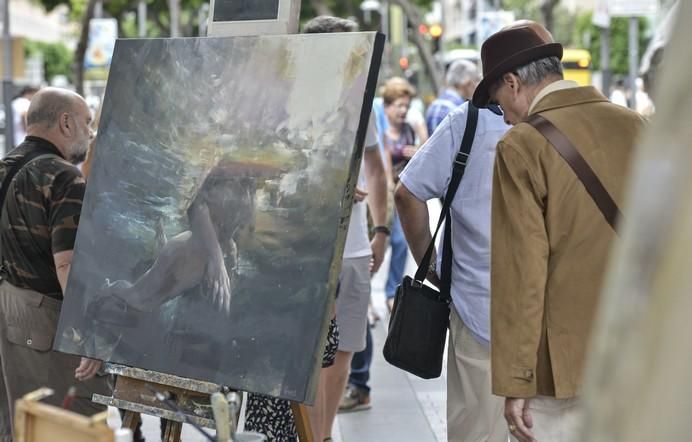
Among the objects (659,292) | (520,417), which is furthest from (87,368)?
(659,292)

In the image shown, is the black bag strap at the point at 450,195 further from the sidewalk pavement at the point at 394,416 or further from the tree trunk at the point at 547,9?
the tree trunk at the point at 547,9

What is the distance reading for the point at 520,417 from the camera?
3262 mm

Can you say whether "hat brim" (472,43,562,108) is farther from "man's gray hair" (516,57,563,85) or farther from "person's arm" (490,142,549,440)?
"person's arm" (490,142,549,440)

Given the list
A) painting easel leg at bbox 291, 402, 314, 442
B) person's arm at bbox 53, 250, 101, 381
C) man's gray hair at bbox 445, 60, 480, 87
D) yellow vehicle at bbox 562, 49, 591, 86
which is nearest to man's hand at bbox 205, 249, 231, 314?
painting easel leg at bbox 291, 402, 314, 442

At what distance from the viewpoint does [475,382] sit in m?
4.16

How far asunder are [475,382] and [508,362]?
3.21 ft

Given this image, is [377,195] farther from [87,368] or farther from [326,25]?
[87,368]

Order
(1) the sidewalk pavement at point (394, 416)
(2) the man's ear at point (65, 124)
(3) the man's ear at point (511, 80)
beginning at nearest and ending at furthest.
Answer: (3) the man's ear at point (511, 80) → (2) the man's ear at point (65, 124) → (1) the sidewalk pavement at point (394, 416)

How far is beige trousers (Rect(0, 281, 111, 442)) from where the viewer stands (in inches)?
172

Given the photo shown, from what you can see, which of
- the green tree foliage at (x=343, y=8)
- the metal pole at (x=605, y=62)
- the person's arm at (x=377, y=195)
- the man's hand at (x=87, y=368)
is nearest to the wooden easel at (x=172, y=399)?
the man's hand at (x=87, y=368)

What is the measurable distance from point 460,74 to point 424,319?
18.3 ft

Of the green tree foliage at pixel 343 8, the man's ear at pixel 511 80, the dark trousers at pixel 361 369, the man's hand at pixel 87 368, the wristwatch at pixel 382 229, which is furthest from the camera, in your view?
the green tree foliage at pixel 343 8

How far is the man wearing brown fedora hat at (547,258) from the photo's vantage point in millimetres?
3188

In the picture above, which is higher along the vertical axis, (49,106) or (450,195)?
(49,106)
